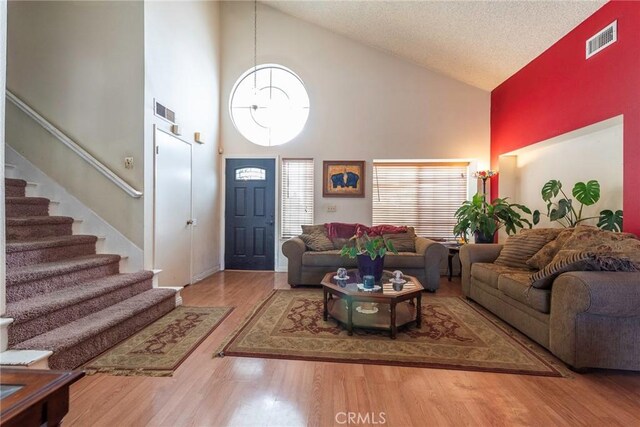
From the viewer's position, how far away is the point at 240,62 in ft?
17.6

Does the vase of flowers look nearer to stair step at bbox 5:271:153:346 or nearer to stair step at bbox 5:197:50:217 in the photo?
stair step at bbox 5:271:153:346

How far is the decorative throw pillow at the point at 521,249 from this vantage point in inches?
121

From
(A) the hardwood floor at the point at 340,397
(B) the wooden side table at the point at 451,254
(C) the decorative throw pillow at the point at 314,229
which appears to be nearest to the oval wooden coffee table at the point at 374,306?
(A) the hardwood floor at the point at 340,397

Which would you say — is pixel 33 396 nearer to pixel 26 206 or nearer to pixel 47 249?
pixel 47 249

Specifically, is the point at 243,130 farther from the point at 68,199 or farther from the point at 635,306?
the point at 635,306

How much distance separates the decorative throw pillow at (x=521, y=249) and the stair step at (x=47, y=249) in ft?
14.7

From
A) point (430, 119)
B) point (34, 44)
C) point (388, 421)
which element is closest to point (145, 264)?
point (34, 44)

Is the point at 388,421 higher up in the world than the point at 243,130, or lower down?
lower down

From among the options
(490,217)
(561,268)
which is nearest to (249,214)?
(490,217)

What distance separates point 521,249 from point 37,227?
4.90 meters

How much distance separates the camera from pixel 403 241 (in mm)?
4508

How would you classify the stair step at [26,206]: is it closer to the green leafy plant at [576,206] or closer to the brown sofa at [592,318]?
the brown sofa at [592,318]

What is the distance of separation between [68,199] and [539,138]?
570cm

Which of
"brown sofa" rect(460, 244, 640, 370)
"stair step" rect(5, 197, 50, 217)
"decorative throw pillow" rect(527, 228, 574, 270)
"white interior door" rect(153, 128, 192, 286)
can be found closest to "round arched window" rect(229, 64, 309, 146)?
"white interior door" rect(153, 128, 192, 286)
